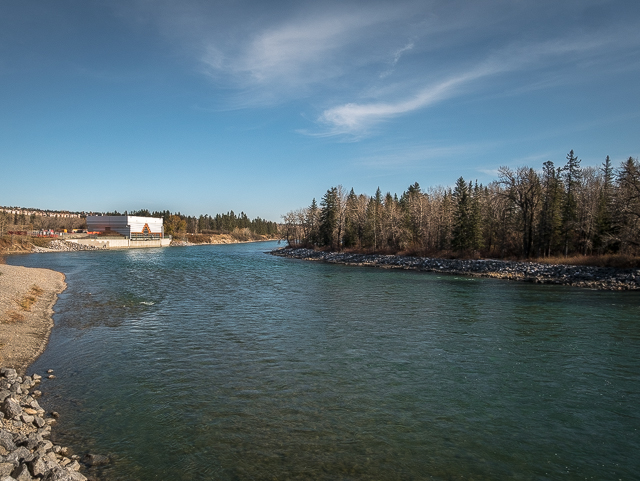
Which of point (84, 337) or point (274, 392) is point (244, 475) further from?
point (84, 337)

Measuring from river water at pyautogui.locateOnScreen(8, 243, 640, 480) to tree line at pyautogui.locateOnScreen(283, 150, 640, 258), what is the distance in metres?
23.9

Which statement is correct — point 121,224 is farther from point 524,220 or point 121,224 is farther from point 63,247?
point 524,220

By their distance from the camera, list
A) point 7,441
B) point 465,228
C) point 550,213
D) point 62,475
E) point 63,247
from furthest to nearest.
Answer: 1. point 63,247
2. point 465,228
3. point 550,213
4. point 7,441
5. point 62,475

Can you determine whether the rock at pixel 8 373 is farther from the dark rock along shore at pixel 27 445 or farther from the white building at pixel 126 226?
the white building at pixel 126 226

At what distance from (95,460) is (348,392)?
6325mm

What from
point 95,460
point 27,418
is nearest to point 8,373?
point 27,418

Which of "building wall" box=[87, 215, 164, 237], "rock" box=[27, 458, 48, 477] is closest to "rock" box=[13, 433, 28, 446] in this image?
"rock" box=[27, 458, 48, 477]

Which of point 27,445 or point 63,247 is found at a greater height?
point 63,247

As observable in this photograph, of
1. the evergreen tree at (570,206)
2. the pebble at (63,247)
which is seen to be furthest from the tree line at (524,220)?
the pebble at (63,247)

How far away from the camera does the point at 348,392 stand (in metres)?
11.2

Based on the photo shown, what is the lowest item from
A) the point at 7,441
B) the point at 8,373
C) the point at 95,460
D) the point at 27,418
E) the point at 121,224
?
the point at 95,460

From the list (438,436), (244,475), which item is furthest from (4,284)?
(438,436)

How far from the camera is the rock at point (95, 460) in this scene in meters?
7.59

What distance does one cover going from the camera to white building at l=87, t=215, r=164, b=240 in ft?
394
